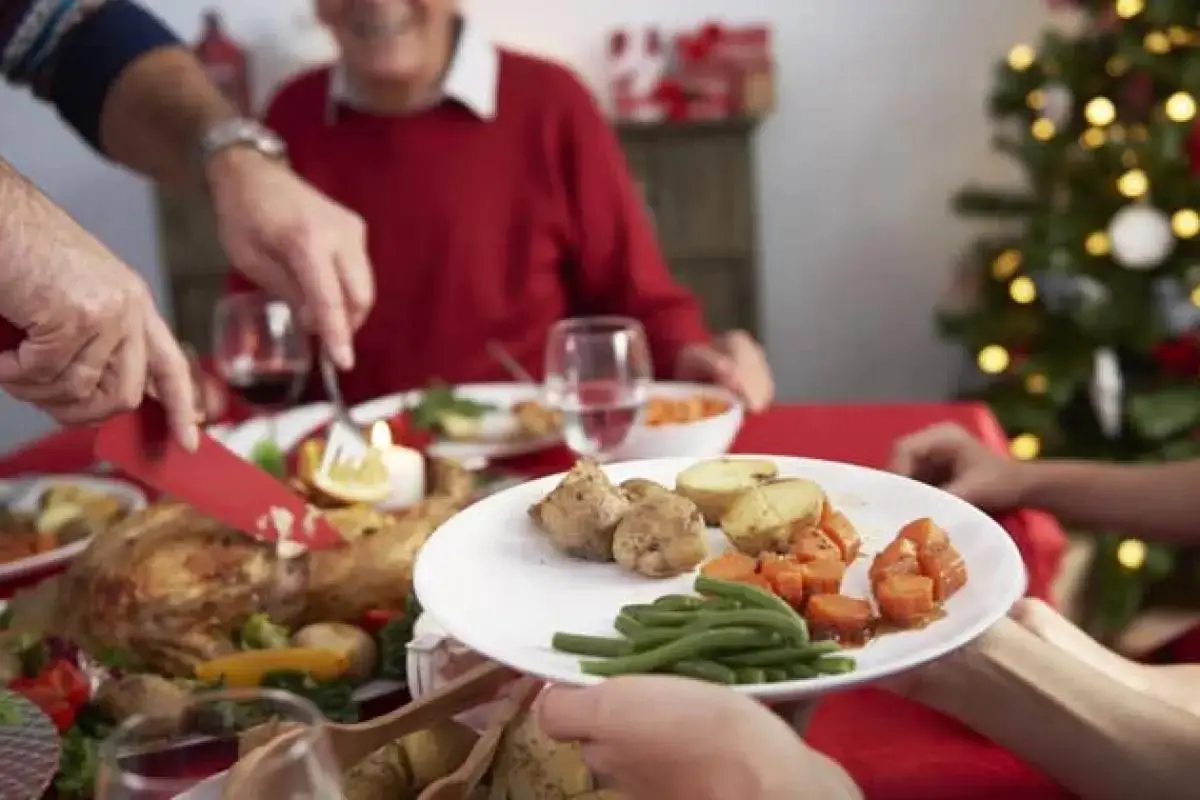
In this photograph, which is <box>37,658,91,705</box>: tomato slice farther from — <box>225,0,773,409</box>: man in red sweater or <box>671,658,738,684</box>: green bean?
<box>225,0,773,409</box>: man in red sweater

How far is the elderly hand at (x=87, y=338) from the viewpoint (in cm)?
87

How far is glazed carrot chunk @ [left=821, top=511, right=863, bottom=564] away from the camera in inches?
29.1

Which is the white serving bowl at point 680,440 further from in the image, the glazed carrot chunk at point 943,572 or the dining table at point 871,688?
the glazed carrot chunk at point 943,572

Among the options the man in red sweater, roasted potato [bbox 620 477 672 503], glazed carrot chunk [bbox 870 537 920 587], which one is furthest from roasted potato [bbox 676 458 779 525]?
the man in red sweater

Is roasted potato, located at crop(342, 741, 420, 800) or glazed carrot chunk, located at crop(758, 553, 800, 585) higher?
glazed carrot chunk, located at crop(758, 553, 800, 585)

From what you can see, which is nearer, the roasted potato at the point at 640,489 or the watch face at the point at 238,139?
the roasted potato at the point at 640,489

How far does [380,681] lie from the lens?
0.84m

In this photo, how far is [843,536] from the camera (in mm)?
747

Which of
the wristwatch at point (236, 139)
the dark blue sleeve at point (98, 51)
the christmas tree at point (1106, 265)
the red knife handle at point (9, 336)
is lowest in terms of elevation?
the christmas tree at point (1106, 265)

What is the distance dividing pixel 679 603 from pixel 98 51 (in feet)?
3.71

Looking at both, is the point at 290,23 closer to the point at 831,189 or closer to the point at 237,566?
the point at 831,189

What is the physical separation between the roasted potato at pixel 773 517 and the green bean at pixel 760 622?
9 centimetres

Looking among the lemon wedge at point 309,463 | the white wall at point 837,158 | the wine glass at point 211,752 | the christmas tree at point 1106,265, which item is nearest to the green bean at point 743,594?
the wine glass at point 211,752

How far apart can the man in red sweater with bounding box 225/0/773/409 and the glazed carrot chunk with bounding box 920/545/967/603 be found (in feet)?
4.35
